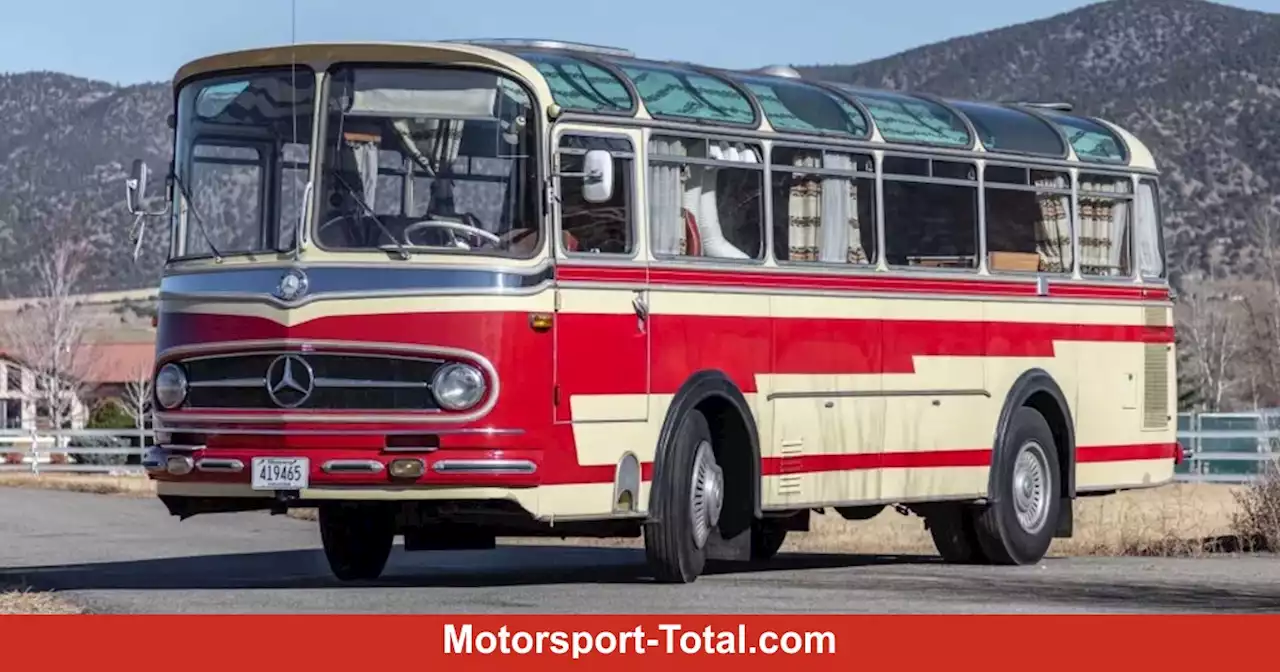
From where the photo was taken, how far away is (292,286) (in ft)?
49.5

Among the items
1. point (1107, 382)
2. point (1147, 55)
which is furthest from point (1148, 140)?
point (1107, 382)

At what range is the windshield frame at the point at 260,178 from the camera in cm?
1536

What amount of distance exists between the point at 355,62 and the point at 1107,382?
770 centimetres

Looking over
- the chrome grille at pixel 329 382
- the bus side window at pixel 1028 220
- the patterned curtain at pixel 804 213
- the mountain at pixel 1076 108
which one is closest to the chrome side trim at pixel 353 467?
the chrome grille at pixel 329 382

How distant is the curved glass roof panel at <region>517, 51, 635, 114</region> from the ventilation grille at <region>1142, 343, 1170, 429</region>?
6626 millimetres

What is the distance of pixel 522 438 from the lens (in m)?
15.0

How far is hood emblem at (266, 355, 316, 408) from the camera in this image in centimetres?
1503

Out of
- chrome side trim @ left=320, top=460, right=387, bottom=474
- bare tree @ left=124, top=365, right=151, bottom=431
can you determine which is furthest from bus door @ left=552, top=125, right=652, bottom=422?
bare tree @ left=124, top=365, right=151, bottom=431

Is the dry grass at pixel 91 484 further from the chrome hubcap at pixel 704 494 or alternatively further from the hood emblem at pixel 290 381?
the hood emblem at pixel 290 381

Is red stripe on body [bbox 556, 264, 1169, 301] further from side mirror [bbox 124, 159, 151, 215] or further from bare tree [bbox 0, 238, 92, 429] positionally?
bare tree [bbox 0, 238, 92, 429]

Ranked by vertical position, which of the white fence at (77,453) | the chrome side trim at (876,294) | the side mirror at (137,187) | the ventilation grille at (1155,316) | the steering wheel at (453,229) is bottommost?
the white fence at (77,453)

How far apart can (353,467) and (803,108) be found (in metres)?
4.43

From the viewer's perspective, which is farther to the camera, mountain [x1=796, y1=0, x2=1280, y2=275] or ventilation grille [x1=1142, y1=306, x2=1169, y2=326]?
mountain [x1=796, y1=0, x2=1280, y2=275]

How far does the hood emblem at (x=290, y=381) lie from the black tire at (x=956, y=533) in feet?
20.2
